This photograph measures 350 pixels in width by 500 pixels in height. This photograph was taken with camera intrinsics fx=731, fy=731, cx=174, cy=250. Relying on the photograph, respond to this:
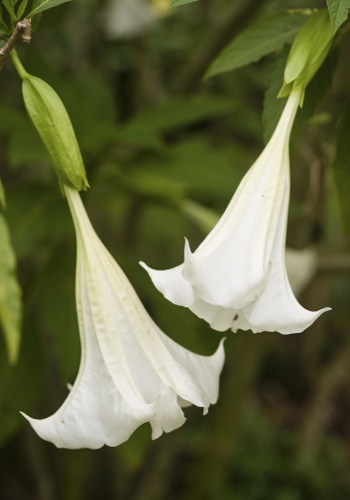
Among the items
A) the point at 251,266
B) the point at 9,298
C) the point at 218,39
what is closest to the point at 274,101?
the point at 251,266

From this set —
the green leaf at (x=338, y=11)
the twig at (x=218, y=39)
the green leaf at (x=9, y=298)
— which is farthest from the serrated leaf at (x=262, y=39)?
the twig at (x=218, y=39)

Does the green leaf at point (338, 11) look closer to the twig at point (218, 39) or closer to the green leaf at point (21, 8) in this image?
the green leaf at point (21, 8)

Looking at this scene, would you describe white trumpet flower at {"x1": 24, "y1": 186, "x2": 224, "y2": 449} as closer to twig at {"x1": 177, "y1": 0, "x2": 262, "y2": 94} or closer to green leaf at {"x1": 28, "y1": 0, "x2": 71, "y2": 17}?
green leaf at {"x1": 28, "y1": 0, "x2": 71, "y2": 17}

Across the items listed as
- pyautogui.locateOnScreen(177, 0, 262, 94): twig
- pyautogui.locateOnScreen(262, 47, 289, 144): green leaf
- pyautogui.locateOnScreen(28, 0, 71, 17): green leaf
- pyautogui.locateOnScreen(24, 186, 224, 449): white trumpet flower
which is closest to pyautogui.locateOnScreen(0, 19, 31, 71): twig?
pyautogui.locateOnScreen(28, 0, 71, 17): green leaf

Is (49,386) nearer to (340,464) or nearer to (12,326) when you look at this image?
(12,326)

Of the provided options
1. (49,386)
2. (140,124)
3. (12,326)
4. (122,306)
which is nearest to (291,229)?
(140,124)

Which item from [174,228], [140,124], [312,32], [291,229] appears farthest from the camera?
[174,228]
